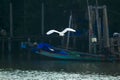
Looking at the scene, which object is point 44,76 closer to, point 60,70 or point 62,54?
point 60,70

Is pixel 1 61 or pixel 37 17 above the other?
pixel 37 17

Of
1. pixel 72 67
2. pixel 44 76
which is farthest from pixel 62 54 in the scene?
pixel 44 76

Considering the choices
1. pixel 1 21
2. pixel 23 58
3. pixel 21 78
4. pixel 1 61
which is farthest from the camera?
pixel 1 21

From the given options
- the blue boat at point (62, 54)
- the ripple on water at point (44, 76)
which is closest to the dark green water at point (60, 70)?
the ripple on water at point (44, 76)

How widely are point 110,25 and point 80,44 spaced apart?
4.68 metres

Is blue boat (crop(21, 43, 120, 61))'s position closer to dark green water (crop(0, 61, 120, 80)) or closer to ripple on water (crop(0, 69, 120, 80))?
dark green water (crop(0, 61, 120, 80))

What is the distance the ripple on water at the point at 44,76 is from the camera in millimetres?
40188

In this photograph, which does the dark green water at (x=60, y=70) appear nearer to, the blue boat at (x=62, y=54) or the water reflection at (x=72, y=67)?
the water reflection at (x=72, y=67)

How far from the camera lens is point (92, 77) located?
41438 mm

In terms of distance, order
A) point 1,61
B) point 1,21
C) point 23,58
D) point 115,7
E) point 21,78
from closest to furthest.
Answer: point 21,78 < point 1,61 < point 23,58 < point 115,7 < point 1,21

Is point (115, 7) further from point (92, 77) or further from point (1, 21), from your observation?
point (92, 77)

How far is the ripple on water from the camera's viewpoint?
40.2m

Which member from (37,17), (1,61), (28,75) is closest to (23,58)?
(1,61)

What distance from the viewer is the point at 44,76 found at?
41656 mm
